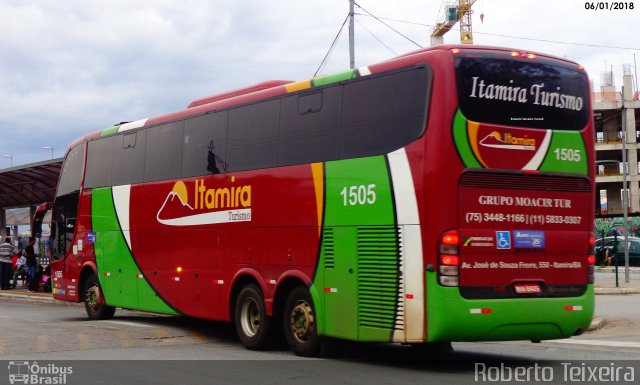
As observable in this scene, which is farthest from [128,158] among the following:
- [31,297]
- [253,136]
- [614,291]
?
[614,291]

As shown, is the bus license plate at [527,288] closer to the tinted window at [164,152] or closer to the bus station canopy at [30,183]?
the tinted window at [164,152]

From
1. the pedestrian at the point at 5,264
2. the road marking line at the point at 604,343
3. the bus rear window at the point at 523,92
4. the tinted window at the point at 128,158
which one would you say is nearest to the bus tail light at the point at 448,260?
the bus rear window at the point at 523,92

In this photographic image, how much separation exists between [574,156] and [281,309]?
15.7ft

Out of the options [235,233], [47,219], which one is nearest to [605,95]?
[47,219]

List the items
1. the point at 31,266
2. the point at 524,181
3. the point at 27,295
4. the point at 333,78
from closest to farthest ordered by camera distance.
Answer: the point at 524,181 < the point at 333,78 < the point at 27,295 < the point at 31,266

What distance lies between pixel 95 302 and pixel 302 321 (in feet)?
26.1

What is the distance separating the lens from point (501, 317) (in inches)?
417

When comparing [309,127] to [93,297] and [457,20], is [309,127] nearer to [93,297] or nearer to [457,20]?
[93,297]

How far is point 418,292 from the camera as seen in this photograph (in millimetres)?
10453

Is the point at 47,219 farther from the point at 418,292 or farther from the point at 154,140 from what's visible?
the point at 418,292

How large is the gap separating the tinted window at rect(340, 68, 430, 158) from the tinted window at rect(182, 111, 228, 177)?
3280 mm

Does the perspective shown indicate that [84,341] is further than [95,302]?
No

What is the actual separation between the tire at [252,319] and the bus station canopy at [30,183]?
1344 centimetres

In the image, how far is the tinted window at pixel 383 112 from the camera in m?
10.7
